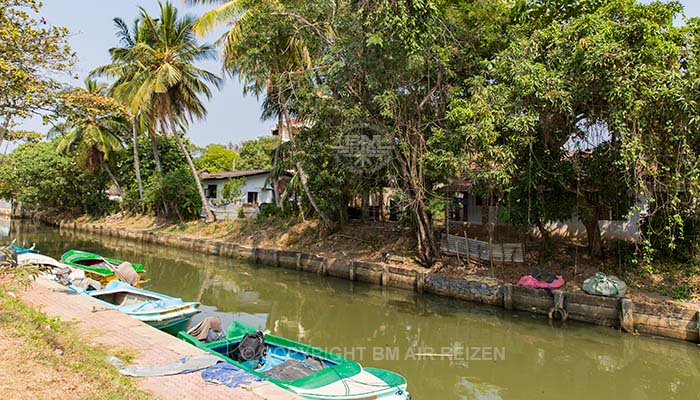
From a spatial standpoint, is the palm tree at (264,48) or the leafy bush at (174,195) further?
the leafy bush at (174,195)

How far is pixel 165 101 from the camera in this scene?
25328 mm

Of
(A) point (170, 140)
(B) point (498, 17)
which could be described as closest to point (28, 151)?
(A) point (170, 140)

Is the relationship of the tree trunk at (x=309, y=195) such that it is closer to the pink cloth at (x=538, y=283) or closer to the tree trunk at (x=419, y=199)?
the tree trunk at (x=419, y=199)

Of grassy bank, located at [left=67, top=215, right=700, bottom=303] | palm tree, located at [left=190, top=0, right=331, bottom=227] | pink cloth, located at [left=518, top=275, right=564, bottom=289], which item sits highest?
palm tree, located at [left=190, top=0, right=331, bottom=227]

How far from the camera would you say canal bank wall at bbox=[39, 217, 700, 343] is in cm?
1025

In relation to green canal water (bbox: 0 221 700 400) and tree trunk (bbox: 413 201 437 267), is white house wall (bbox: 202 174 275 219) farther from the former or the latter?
tree trunk (bbox: 413 201 437 267)

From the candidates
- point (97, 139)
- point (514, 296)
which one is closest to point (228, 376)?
point (514, 296)

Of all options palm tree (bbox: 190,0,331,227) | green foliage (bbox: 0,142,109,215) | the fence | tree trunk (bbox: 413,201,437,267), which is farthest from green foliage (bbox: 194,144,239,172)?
the fence

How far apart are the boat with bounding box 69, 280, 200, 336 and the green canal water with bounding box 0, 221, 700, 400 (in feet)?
7.95

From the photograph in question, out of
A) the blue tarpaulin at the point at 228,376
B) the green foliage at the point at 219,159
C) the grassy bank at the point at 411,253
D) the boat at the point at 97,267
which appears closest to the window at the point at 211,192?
the grassy bank at the point at 411,253

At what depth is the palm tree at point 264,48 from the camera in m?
17.8

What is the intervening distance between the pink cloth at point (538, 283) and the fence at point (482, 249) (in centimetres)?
180

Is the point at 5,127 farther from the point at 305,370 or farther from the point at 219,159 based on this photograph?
the point at 219,159

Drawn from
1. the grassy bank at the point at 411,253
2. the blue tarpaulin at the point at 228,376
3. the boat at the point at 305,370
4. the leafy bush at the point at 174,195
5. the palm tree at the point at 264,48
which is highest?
the palm tree at the point at 264,48
